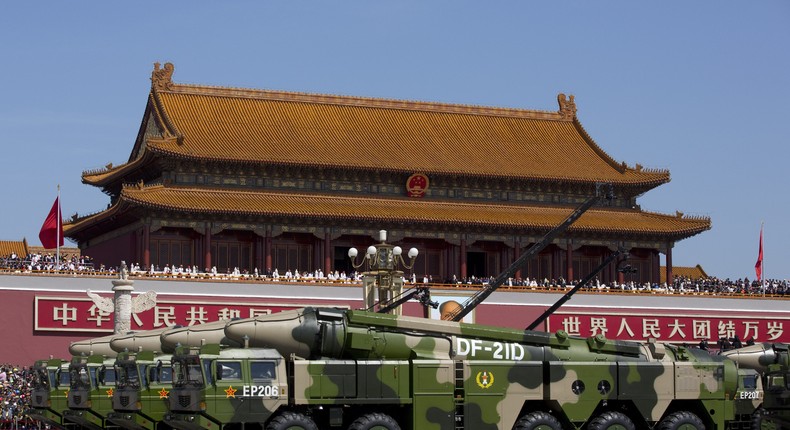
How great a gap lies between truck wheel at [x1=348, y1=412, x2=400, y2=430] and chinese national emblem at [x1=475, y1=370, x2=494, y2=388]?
8.35 ft

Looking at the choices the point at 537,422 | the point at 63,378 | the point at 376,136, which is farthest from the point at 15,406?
the point at 376,136

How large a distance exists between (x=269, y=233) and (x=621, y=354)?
3592 centimetres

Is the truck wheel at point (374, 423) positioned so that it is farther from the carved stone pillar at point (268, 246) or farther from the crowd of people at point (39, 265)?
the carved stone pillar at point (268, 246)

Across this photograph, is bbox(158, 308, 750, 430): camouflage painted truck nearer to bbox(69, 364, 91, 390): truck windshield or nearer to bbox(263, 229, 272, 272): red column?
bbox(69, 364, 91, 390): truck windshield

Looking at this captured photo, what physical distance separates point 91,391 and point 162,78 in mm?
41514

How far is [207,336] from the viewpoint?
39188mm

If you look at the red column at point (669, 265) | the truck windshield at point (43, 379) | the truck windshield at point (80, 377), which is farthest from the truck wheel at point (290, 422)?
the red column at point (669, 265)

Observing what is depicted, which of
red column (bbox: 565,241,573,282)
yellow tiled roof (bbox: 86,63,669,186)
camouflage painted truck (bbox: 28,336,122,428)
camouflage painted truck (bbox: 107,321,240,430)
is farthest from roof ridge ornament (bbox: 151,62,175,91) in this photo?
camouflage painted truck (bbox: 107,321,240,430)

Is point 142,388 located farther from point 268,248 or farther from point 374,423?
point 268,248

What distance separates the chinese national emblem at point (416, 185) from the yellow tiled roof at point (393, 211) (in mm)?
386

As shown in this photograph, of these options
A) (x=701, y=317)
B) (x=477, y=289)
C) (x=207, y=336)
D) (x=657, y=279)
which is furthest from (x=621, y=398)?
(x=657, y=279)

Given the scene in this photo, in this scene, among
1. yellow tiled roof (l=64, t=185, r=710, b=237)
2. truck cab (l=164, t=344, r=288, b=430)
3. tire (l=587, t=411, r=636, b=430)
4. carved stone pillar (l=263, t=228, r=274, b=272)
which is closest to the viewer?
truck cab (l=164, t=344, r=288, b=430)

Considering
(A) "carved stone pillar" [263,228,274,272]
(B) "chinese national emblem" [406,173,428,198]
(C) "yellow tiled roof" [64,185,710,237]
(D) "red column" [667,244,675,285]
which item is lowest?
(D) "red column" [667,244,675,285]

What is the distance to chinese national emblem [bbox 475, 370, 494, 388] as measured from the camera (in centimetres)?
3697
